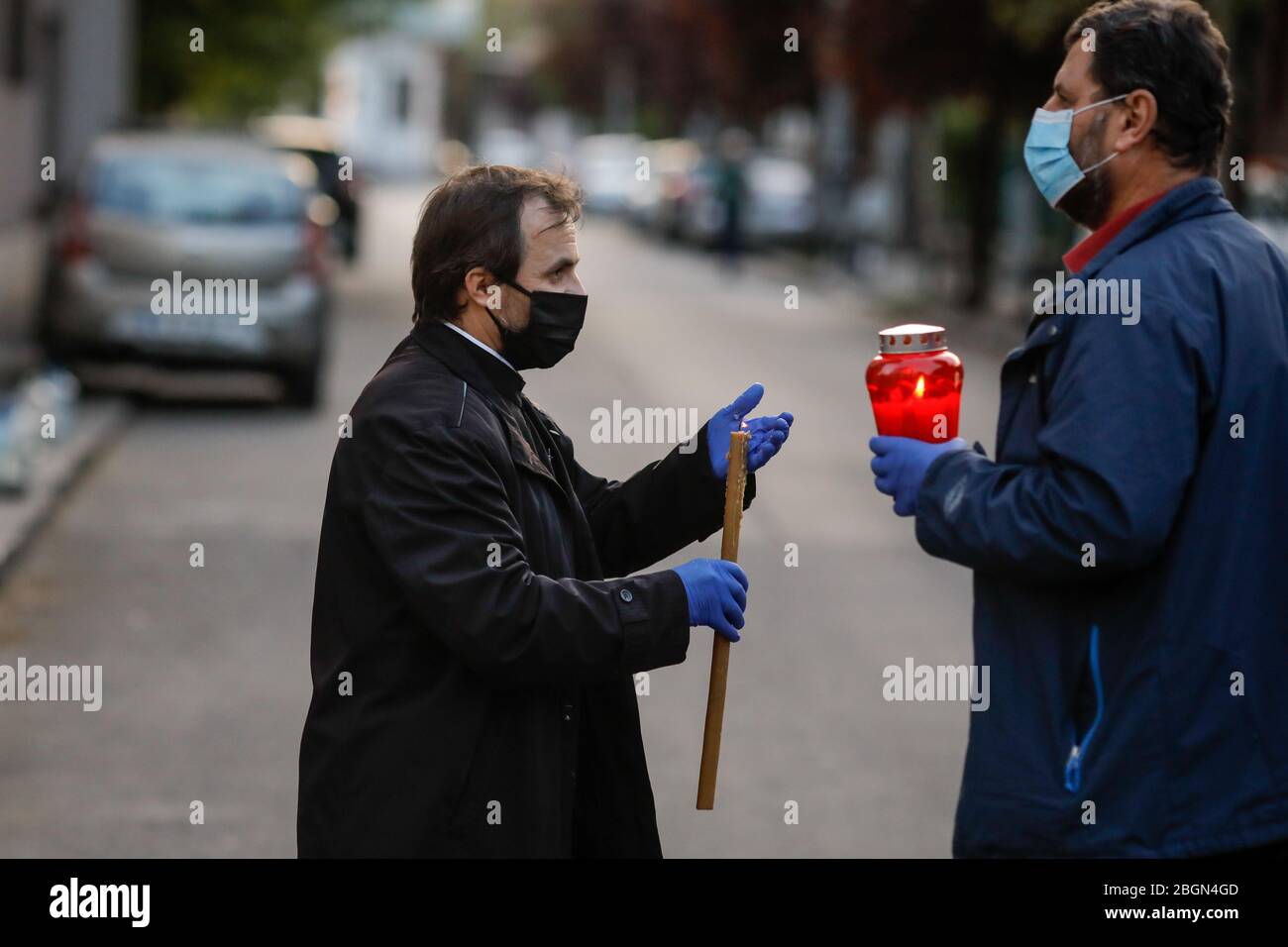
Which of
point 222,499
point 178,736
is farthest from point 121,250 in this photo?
point 178,736

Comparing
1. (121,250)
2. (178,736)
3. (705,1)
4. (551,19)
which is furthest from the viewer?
(551,19)

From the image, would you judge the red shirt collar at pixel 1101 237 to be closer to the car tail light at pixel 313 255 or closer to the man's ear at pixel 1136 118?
the man's ear at pixel 1136 118

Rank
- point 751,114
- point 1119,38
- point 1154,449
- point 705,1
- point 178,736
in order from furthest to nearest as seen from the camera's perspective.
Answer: point 751,114 → point 705,1 → point 178,736 → point 1119,38 → point 1154,449

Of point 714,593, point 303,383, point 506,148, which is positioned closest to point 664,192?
point 303,383

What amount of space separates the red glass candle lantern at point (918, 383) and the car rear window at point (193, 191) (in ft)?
39.6

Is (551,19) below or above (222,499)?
above

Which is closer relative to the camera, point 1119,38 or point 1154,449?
point 1154,449

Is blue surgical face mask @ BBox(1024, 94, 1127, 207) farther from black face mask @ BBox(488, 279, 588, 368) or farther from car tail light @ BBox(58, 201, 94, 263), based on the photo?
car tail light @ BBox(58, 201, 94, 263)

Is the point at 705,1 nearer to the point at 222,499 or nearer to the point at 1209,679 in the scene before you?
the point at 222,499

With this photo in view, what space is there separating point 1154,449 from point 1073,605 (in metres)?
0.28

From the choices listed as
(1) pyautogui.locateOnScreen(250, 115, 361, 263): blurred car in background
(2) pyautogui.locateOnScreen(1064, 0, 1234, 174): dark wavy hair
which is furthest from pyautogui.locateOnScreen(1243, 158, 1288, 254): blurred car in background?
(2) pyautogui.locateOnScreen(1064, 0, 1234, 174): dark wavy hair

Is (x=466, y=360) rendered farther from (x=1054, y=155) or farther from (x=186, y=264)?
(x=186, y=264)

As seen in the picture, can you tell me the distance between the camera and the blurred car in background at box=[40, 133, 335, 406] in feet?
47.6

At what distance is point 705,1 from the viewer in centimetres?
3775
